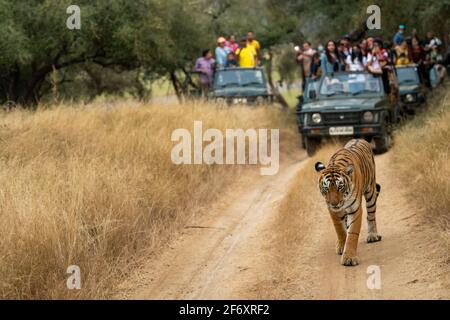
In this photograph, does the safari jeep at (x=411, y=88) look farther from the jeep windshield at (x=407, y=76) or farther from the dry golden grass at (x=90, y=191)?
the dry golden grass at (x=90, y=191)

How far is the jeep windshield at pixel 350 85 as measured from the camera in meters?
14.9

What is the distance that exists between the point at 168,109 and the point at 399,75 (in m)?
7.14

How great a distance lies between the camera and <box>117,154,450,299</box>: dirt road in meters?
6.34

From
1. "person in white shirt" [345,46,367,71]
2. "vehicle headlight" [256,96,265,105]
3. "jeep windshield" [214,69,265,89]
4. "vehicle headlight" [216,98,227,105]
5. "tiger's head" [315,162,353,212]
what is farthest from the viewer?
"jeep windshield" [214,69,265,89]

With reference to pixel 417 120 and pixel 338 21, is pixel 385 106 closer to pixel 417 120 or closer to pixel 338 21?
pixel 417 120

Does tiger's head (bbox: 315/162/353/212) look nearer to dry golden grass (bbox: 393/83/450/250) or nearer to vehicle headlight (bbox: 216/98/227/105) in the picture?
dry golden grass (bbox: 393/83/450/250)

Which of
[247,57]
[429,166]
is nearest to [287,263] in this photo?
[429,166]

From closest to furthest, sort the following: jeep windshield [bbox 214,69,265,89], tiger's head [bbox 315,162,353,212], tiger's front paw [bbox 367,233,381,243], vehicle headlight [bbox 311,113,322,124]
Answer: tiger's head [bbox 315,162,353,212]
tiger's front paw [bbox 367,233,381,243]
vehicle headlight [bbox 311,113,322,124]
jeep windshield [bbox 214,69,265,89]

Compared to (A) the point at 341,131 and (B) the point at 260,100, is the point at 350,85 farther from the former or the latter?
(B) the point at 260,100

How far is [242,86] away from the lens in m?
18.6

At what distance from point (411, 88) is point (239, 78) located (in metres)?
3.99

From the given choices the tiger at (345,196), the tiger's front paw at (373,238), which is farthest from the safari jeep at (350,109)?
the tiger at (345,196)

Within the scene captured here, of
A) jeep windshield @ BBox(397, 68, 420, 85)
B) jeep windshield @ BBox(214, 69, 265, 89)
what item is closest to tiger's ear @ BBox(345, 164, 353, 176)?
jeep windshield @ BBox(214, 69, 265, 89)

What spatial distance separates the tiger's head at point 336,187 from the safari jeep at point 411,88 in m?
10.6
